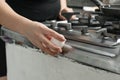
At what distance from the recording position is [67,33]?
78 centimetres

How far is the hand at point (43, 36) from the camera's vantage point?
0.65 m

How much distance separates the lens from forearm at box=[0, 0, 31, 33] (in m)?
0.74

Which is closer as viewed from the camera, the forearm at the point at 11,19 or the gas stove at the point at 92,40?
the gas stove at the point at 92,40


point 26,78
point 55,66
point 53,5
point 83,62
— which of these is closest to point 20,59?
point 26,78

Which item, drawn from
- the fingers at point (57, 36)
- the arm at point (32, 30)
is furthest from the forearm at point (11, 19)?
the fingers at point (57, 36)

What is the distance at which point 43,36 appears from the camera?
2.20 feet

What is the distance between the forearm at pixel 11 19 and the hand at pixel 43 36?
0.03 meters

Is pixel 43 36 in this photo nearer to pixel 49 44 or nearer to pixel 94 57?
pixel 49 44

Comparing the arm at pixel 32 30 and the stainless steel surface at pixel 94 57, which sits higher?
the arm at pixel 32 30

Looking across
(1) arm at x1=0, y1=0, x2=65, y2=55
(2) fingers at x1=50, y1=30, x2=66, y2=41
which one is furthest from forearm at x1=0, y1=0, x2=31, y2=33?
(2) fingers at x1=50, y1=30, x2=66, y2=41

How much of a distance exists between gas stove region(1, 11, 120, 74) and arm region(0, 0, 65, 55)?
2.1 inches

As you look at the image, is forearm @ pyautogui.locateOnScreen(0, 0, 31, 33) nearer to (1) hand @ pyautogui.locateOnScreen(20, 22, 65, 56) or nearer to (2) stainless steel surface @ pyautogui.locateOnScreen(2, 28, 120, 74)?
(1) hand @ pyautogui.locateOnScreen(20, 22, 65, 56)

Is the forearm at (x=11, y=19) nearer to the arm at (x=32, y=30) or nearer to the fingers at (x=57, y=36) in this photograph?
the arm at (x=32, y=30)

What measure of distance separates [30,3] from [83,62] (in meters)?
0.58
